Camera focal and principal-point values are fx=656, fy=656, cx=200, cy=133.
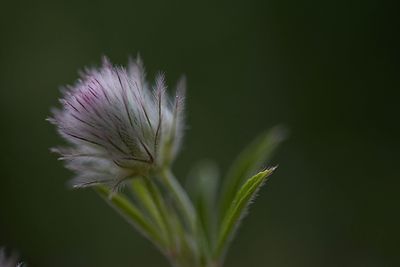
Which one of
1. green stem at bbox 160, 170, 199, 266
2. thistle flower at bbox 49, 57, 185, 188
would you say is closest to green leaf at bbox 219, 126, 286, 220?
green stem at bbox 160, 170, 199, 266

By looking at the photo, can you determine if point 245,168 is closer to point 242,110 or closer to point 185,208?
point 185,208

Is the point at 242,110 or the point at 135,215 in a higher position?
the point at 135,215

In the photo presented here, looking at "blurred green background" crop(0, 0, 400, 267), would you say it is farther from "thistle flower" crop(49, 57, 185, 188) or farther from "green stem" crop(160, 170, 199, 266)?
"thistle flower" crop(49, 57, 185, 188)

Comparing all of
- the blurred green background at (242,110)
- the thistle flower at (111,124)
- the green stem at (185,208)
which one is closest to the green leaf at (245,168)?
the green stem at (185,208)

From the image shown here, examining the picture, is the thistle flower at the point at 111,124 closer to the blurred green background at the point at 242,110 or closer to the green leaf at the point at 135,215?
the green leaf at the point at 135,215

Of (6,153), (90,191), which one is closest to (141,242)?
(90,191)

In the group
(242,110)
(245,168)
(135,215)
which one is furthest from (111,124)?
(242,110)

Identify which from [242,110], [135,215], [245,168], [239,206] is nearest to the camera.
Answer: [239,206]
